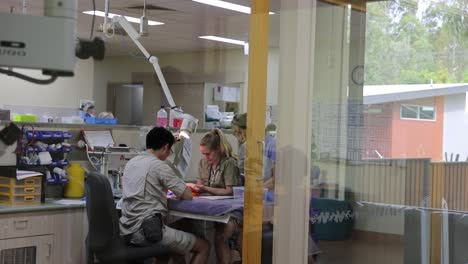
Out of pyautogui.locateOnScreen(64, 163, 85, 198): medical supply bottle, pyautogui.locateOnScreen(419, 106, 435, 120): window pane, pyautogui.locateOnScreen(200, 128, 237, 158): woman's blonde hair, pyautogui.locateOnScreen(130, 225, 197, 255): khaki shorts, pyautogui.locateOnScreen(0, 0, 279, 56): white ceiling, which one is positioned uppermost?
pyautogui.locateOnScreen(0, 0, 279, 56): white ceiling

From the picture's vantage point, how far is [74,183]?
4.26 m

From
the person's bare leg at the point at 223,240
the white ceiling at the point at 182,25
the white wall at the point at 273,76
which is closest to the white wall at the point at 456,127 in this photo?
the white wall at the point at 273,76

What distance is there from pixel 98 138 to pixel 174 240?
945 mm

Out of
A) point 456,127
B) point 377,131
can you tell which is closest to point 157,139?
point 377,131

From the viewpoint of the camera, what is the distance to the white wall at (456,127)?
11.8ft

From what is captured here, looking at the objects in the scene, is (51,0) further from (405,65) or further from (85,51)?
(405,65)

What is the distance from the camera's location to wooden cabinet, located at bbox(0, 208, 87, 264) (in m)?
3.73

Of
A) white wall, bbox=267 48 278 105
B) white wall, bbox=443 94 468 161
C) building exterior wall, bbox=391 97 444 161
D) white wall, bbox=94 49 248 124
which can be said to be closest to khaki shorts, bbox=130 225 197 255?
white wall, bbox=267 48 278 105

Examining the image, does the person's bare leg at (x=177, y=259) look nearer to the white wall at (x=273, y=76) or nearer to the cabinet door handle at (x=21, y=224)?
the cabinet door handle at (x=21, y=224)

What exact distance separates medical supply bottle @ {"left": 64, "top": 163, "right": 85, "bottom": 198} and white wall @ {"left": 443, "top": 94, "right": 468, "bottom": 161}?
87.0 inches

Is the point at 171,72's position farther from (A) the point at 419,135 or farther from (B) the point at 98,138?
(A) the point at 419,135

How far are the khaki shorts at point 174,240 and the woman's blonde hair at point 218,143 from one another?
612 mm

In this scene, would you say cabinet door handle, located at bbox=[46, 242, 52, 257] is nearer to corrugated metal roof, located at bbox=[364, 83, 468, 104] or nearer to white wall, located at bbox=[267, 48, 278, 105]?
white wall, located at bbox=[267, 48, 278, 105]

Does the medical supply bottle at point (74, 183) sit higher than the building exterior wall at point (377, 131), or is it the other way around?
the building exterior wall at point (377, 131)
